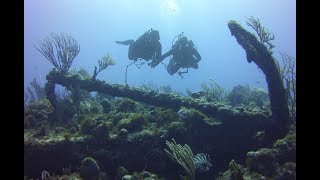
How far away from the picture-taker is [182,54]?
15.2 m

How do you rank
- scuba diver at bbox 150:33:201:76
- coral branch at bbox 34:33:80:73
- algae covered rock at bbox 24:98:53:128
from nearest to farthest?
algae covered rock at bbox 24:98:53:128
coral branch at bbox 34:33:80:73
scuba diver at bbox 150:33:201:76

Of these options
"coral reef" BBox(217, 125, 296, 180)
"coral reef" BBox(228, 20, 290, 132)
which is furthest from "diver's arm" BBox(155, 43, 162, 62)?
"coral reef" BBox(217, 125, 296, 180)

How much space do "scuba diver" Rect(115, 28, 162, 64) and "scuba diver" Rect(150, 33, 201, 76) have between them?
0.50 meters

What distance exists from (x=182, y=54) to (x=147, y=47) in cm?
188

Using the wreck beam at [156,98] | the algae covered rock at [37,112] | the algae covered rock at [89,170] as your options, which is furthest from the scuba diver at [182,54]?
the algae covered rock at [89,170]

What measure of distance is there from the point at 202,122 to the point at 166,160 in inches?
69.6

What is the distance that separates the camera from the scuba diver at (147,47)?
15188mm

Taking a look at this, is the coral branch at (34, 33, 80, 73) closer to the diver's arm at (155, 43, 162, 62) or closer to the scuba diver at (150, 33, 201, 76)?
the diver's arm at (155, 43, 162, 62)

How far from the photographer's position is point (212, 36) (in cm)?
17600

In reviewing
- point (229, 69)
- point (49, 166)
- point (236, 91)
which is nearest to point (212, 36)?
point (229, 69)

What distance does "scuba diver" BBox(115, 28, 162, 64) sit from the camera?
1519 centimetres

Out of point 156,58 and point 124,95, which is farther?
point 156,58

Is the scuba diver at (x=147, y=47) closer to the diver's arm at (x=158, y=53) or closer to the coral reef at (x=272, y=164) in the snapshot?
the diver's arm at (x=158, y=53)
